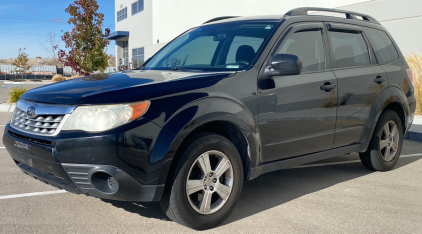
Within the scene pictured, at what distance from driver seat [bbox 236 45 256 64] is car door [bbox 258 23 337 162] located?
0.66ft

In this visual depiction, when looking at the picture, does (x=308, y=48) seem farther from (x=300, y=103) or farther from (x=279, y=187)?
(x=279, y=187)

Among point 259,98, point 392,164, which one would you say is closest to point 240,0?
point 392,164

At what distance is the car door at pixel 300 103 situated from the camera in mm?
4051

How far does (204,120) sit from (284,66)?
0.96 m

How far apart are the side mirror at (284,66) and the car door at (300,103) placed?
9 centimetres

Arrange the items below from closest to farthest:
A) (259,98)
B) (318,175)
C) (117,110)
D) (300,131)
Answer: (117,110), (259,98), (300,131), (318,175)

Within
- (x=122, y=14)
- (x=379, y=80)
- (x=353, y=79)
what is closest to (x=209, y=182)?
(x=353, y=79)

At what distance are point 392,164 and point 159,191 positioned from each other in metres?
3.69

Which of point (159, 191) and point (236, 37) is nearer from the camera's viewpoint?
point (159, 191)

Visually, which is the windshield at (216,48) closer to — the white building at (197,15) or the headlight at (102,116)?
the headlight at (102,116)

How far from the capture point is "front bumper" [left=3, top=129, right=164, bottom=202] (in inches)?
125

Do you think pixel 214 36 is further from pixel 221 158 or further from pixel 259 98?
pixel 221 158

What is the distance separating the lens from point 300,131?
4.33m

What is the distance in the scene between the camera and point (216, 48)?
4.84m
